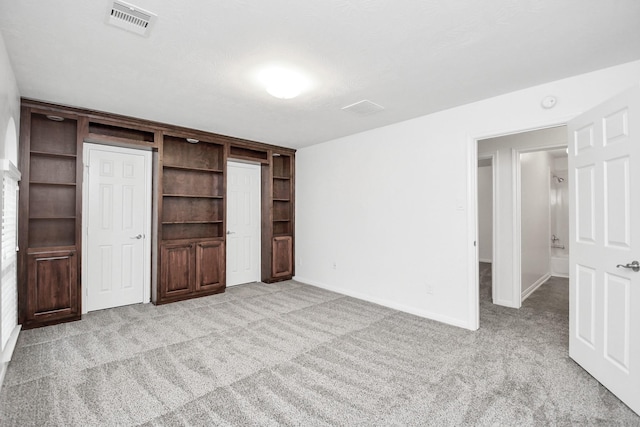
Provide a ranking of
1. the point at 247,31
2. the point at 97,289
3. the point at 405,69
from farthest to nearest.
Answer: the point at 97,289, the point at 405,69, the point at 247,31

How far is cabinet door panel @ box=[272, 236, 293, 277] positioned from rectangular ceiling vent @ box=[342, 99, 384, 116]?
2840 mm

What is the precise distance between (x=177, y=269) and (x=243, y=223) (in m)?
1.43

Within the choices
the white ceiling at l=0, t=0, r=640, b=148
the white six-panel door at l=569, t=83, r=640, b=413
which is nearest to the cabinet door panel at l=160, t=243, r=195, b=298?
the white ceiling at l=0, t=0, r=640, b=148

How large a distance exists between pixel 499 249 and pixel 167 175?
4.90 metres

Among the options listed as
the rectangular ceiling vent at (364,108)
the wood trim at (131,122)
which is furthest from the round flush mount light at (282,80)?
the wood trim at (131,122)

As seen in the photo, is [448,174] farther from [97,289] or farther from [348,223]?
[97,289]

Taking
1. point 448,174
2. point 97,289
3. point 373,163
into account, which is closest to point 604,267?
point 448,174

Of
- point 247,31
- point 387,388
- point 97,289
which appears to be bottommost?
point 387,388

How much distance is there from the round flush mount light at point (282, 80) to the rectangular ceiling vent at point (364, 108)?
727 millimetres

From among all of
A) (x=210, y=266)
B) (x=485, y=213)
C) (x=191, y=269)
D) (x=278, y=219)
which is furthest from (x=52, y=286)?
(x=485, y=213)

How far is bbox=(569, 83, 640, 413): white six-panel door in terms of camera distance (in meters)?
2.04

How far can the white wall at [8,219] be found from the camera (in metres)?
2.29

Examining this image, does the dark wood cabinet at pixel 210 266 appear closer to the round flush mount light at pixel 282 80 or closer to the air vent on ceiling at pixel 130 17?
the round flush mount light at pixel 282 80

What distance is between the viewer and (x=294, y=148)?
586cm
